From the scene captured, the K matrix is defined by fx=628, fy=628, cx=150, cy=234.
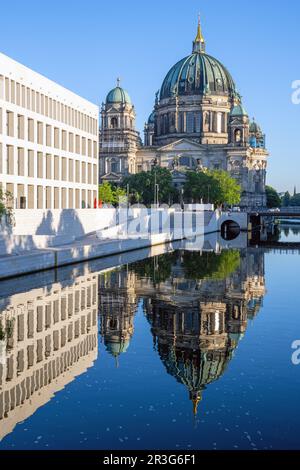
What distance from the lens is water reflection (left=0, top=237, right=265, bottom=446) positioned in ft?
58.1

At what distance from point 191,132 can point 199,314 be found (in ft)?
435

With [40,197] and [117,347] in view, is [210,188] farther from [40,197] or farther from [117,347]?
[117,347]

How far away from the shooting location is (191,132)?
6171 inches

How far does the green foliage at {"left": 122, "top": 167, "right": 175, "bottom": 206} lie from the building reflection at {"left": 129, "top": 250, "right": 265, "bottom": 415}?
74906 millimetres

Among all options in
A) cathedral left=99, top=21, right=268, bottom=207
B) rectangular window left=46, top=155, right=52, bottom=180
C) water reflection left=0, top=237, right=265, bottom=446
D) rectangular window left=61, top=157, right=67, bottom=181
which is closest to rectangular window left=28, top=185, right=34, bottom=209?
rectangular window left=46, top=155, right=52, bottom=180

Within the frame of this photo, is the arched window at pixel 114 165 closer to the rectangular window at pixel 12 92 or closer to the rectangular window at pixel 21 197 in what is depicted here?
the rectangular window at pixel 21 197

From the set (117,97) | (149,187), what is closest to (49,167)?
(149,187)

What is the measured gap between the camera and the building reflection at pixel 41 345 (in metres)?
16.3

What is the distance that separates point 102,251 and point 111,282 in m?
14.6

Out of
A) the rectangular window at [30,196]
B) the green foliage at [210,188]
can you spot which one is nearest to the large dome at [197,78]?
the green foliage at [210,188]

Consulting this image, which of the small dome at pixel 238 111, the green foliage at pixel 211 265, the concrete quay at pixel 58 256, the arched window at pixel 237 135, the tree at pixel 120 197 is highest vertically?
the small dome at pixel 238 111

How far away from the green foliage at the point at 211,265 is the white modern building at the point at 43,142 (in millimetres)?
16405

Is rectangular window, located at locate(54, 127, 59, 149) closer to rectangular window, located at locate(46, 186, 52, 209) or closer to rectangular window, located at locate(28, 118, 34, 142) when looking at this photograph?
rectangular window, located at locate(46, 186, 52, 209)
